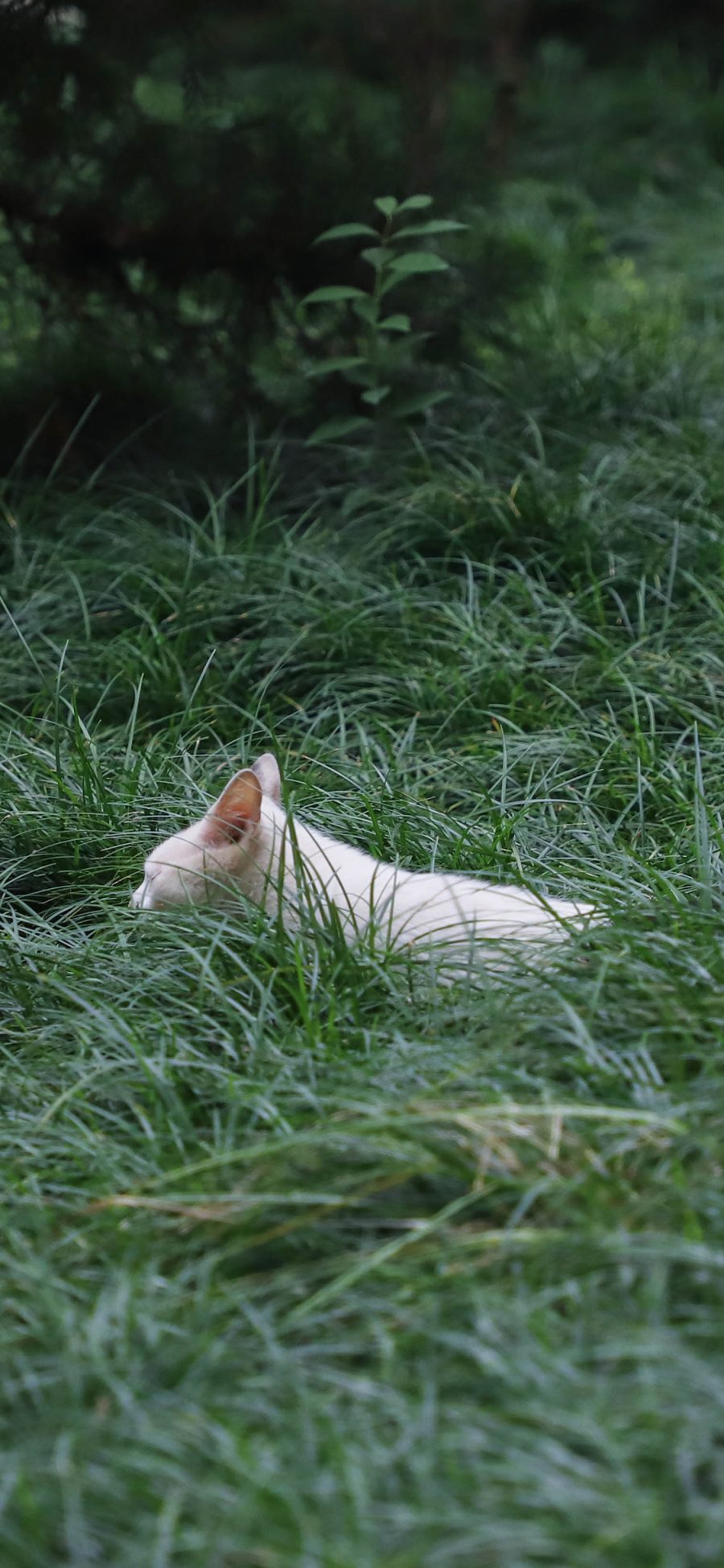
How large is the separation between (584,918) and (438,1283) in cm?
84

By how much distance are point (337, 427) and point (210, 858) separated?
212 centimetres

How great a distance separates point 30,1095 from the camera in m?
2.39

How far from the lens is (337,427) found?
178 inches

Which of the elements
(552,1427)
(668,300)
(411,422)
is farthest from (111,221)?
(552,1427)

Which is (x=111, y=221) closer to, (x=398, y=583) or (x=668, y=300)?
→ (x=398, y=583)

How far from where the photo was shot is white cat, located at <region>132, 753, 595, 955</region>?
2582 mm

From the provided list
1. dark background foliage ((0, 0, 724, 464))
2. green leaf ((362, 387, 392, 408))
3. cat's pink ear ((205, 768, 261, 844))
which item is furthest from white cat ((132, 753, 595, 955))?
dark background foliage ((0, 0, 724, 464))

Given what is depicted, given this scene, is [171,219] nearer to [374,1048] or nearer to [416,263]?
[416,263]

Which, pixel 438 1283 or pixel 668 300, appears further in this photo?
pixel 668 300

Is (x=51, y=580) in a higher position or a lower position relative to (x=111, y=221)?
lower

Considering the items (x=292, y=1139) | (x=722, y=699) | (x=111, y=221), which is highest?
(x=111, y=221)

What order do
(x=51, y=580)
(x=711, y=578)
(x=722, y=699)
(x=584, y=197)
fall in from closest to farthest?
1. (x=722, y=699)
2. (x=711, y=578)
3. (x=51, y=580)
4. (x=584, y=197)

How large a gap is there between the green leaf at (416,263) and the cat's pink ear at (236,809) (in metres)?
2.05

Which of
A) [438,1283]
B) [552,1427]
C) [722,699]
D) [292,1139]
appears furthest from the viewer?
[722,699]
